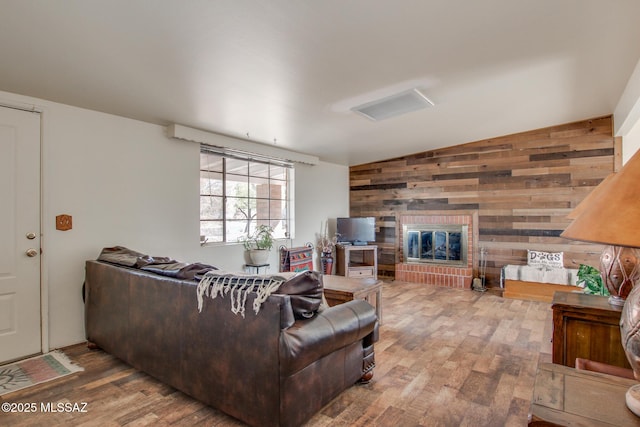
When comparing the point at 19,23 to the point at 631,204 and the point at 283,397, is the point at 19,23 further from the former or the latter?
the point at 631,204

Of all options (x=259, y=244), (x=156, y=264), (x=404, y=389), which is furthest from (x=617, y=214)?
(x=259, y=244)

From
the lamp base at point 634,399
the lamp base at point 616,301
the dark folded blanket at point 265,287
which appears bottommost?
the lamp base at point 634,399

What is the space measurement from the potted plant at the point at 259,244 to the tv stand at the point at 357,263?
5.11ft

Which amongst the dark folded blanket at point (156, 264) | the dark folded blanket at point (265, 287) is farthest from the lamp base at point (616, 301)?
the dark folded blanket at point (156, 264)

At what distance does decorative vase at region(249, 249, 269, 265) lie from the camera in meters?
4.61

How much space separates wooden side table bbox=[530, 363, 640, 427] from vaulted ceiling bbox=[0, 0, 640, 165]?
6.66ft

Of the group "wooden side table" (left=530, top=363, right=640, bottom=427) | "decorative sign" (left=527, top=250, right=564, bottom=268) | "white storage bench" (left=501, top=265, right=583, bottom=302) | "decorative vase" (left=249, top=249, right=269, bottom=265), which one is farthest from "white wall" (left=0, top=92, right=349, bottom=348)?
"decorative sign" (left=527, top=250, right=564, bottom=268)

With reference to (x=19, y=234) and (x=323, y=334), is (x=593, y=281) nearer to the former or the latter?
(x=323, y=334)

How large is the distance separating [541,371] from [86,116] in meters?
3.84

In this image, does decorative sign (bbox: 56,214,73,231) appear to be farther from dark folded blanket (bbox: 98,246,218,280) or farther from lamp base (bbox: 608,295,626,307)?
lamp base (bbox: 608,295,626,307)

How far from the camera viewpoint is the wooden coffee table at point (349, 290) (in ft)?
10.2

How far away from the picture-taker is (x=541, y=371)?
1.35m

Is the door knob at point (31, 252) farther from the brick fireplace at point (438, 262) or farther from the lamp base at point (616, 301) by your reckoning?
the brick fireplace at point (438, 262)

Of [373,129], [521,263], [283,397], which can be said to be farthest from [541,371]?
[521,263]
